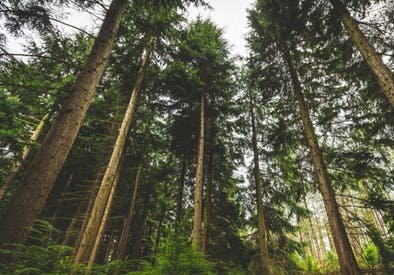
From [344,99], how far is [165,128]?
379 inches

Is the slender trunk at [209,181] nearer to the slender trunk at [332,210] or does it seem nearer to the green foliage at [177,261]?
the slender trunk at [332,210]

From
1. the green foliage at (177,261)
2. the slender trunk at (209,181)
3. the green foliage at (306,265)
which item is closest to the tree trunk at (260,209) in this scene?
the green foliage at (306,265)

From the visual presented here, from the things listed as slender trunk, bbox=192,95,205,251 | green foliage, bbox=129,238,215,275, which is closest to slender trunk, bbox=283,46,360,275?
slender trunk, bbox=192,95,205,251

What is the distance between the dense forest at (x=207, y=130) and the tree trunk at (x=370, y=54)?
3cm

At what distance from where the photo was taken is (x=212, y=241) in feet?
32.9

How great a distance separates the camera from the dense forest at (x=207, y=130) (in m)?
3.37

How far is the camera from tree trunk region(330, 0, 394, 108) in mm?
4758

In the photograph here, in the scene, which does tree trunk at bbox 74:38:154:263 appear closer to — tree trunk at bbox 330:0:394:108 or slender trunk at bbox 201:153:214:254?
slender trunk at bbox 201:153:214:254

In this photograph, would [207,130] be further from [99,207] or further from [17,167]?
[17,167]

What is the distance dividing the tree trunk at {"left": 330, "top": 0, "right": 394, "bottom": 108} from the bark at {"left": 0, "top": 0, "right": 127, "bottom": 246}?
21.0 feet

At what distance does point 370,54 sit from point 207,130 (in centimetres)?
805

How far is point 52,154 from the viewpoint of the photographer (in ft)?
9.82

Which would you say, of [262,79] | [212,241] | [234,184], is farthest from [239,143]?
[212,241]

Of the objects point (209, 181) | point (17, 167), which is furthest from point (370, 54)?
point (17, 167)
